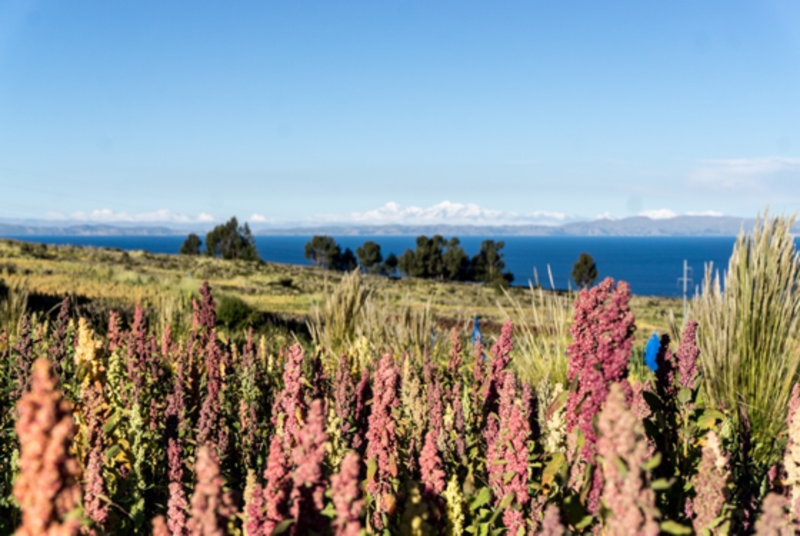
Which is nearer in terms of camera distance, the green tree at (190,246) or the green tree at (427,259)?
the green tree at (427,259)

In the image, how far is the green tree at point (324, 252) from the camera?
4897 inches

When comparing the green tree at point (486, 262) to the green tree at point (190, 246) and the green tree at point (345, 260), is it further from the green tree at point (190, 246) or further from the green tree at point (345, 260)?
the green tree at point (190, 246)

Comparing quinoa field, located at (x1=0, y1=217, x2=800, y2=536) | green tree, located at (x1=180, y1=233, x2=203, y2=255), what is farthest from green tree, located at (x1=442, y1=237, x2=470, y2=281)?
quinoa field, located at (x1=0, y1=217, x2=800, y2=536)

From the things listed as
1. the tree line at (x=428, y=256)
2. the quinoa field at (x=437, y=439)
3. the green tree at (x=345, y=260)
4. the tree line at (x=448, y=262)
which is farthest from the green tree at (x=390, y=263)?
the quinoa field at (x=437, y=439)

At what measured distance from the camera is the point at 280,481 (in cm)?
170

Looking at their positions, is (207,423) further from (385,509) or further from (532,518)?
(532,518)

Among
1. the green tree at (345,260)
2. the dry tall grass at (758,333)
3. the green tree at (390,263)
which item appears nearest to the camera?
the dry tall grass at (758,333)

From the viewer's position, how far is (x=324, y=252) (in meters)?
129

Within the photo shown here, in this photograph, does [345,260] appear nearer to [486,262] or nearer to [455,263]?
[455,263]

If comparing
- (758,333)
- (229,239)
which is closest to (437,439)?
(758,333)

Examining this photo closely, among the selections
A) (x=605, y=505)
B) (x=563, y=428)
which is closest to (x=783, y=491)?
(x=563, y=428)

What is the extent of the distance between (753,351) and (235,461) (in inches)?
147

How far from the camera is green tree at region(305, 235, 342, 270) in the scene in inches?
4897

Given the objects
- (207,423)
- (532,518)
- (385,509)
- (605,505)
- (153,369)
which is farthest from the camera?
(153,369)
